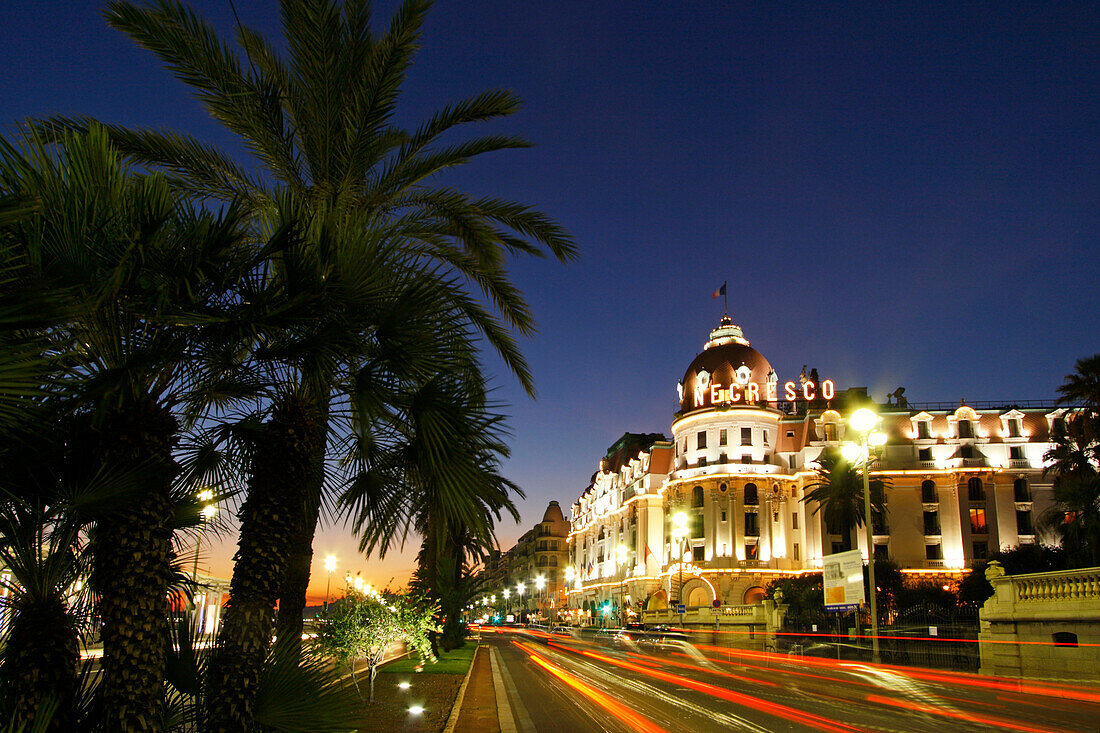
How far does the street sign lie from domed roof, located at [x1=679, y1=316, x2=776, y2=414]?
4749 centimetres

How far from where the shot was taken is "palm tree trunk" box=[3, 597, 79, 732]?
15.9 feet

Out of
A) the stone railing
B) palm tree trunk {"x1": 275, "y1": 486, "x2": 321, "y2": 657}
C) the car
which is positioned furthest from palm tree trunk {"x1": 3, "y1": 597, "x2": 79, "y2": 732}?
the car

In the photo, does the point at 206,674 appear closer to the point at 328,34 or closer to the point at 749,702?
the point at 328,34

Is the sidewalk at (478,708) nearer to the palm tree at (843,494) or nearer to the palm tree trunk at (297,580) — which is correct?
the palm tree trunk at (297,580)

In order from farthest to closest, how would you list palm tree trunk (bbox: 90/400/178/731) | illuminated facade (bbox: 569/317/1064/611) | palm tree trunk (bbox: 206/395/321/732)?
illuminated facade (bbox: 569/317/1064/611), palm tree trunk (bbox: 206/395/321/732), palm tree trunk (bbox: 90/400/178/731)

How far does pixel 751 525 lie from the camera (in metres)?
70.8

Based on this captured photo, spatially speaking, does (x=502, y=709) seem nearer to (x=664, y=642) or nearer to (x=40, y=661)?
(x=40, y=661)

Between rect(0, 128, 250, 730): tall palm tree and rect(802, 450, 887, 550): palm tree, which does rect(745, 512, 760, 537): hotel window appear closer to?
rect(802, 450, 887, 550): palm tree

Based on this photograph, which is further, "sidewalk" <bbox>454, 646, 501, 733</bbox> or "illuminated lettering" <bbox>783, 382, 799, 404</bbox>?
"illuminated lettering" <bbox>783, 382, 799, 404</bbox>

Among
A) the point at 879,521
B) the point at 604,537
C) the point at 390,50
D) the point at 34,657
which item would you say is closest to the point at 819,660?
the point at 390,50

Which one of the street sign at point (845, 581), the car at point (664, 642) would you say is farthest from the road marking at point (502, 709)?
Answer: the car at point (664, 642)

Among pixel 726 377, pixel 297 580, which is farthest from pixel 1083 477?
pixel 297 580

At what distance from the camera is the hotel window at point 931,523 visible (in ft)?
218

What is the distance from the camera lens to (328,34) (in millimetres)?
9648
